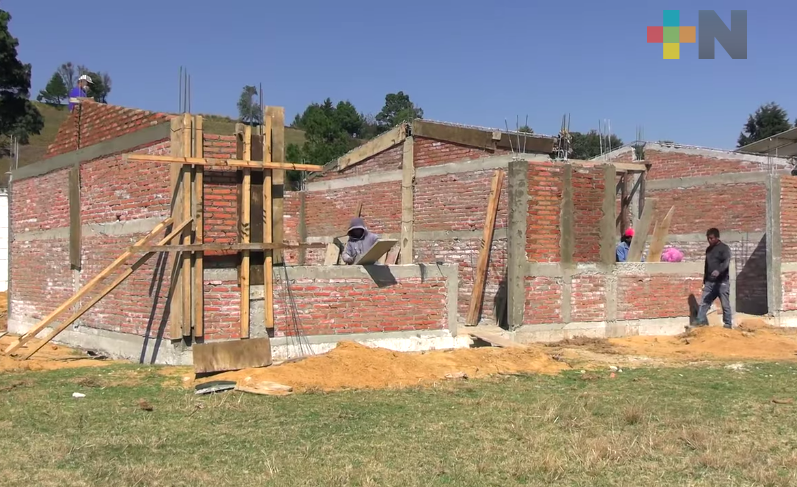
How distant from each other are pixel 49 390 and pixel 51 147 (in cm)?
608

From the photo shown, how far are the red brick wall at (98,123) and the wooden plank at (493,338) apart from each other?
574 cm

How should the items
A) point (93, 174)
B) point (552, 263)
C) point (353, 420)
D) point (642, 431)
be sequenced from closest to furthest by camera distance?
point (642, 431), point (353, 420), point (93, 174), point (552, 263)

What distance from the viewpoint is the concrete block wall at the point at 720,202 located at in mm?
15086

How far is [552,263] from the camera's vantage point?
36.3 ft

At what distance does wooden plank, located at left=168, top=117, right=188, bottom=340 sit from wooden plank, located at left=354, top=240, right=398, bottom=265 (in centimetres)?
249

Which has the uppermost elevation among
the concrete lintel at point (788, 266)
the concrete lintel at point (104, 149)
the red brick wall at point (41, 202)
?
the concrete lintel at point (104, 149)

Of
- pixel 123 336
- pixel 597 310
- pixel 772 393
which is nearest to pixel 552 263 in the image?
pixel 597 310

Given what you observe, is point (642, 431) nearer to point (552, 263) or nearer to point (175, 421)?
point (175, 421)

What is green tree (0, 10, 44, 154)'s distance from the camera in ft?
120

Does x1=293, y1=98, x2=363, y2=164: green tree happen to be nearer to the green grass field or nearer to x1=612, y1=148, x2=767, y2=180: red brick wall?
x1=612, y1=148, x2=767, y2=180: red brick wall

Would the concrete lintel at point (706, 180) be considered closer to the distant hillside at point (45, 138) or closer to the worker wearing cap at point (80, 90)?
the worker wearing cap at point (80, 90)

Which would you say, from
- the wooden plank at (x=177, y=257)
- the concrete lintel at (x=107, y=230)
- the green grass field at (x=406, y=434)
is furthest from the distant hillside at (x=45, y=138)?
the green grass field at (x=406, y=434)

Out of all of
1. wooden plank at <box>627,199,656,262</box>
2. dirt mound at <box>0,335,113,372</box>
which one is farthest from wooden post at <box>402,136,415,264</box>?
dirt mound at <box>0,335,113,372</box>

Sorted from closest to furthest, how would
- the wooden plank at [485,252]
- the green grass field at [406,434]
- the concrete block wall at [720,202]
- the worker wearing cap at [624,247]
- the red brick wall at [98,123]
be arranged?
the green grass field at [406,434] → the red brick wall at [98,123] → the wooden plank at [485,252] → the worker wearing cap at [624,247] → the concrete block wall at [720,202]
